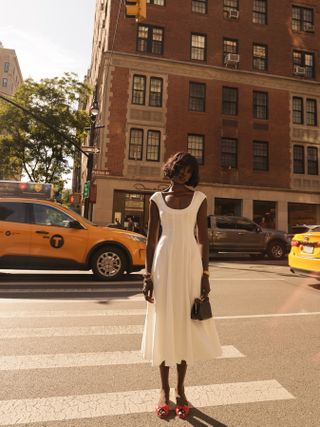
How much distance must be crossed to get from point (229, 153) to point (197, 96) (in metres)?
4.28

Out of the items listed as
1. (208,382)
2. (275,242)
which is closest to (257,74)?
(275,242)

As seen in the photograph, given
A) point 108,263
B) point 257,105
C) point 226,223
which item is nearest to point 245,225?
point 226,223

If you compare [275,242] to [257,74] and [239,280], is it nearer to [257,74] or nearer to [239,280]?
[239,280]

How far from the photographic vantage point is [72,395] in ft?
9.68

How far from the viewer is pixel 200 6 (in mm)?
23656

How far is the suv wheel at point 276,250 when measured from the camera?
16.1 meters

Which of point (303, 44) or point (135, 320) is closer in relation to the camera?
point (135, 320)

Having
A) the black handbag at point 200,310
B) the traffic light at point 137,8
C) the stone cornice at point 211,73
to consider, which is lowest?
the black handbag at point 200,310

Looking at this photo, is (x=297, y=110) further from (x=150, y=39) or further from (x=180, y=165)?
(x=180, y=165)

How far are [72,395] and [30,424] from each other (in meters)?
0.49

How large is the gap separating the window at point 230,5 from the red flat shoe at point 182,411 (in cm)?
2669

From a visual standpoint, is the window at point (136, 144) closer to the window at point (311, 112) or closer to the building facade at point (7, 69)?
the window at point (311, 112)

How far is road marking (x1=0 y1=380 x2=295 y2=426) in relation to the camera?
263 cm

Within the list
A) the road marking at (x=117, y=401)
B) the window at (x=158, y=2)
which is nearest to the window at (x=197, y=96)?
the window at (x=158, y=2)
